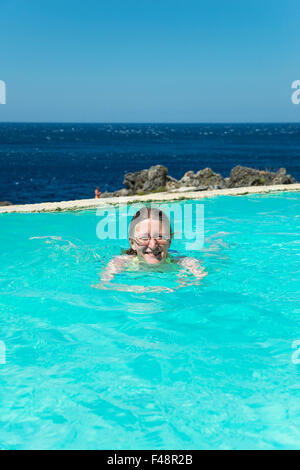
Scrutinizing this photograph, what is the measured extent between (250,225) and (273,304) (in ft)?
19.6

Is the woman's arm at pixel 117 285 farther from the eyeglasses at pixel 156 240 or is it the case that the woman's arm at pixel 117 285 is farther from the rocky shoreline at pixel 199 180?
the rocky shoreline at pixel 199 180

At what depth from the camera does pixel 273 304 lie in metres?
6.87

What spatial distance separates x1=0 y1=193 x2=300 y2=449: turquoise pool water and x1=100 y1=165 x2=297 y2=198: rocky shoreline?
18.9 meters

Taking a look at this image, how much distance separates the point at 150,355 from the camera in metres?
5.34

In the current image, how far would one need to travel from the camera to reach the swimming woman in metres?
7.00

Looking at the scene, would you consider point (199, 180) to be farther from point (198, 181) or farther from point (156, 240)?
point (156, 240)

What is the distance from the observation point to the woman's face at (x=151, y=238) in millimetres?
6961

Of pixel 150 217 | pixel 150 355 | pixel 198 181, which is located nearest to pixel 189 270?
pixel 150 217

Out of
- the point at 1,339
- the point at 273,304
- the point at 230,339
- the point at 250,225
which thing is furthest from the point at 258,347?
the point at 250,225

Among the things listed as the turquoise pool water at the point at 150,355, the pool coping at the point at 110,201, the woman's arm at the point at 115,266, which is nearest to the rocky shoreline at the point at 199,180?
the pool coping at the point at 110,201

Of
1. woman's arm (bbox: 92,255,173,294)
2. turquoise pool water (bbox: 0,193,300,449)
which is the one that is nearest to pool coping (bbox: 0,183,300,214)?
turquoise pool water (bbox: 0,193,300,449)

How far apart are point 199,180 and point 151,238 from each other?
24222mm

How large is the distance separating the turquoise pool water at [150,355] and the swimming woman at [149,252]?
0.20m
